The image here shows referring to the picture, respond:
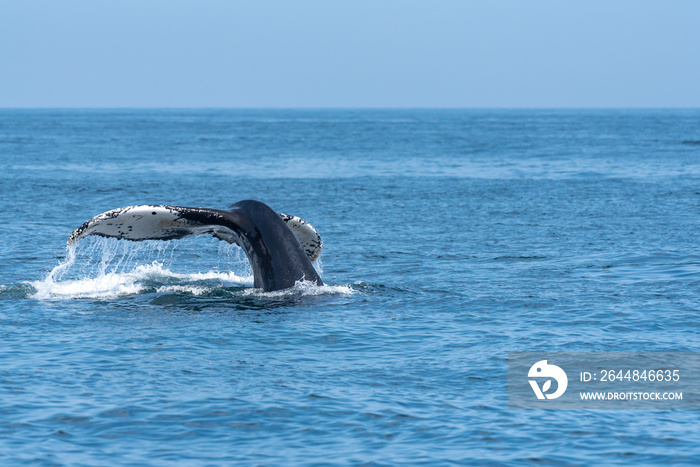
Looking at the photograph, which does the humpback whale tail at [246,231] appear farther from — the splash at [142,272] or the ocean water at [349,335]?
the splash at [142,272]

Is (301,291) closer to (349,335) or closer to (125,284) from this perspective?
(349,335)

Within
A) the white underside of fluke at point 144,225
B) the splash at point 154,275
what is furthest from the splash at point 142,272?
the white underside of fluke at point 144,225

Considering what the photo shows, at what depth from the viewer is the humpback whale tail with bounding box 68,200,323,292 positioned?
12.7m

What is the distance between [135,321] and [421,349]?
4595mm

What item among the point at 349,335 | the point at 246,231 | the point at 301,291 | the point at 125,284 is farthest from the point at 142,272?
the point at 349,335

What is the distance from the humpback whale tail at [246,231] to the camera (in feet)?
41.5

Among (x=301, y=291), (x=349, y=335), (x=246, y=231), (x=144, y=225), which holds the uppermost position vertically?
(x=144, y=225)

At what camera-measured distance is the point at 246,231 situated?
14234 millimetres

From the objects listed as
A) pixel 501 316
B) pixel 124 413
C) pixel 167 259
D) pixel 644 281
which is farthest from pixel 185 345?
pixel 644 281

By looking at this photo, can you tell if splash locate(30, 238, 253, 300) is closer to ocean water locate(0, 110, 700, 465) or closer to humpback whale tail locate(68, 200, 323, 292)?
ocean water locate(0, 110, 700, 465)

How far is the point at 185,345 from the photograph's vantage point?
12742 millimetres

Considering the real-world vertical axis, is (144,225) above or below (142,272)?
above

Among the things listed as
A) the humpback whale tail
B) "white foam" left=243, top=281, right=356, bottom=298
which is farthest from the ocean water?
the humpback whale tail

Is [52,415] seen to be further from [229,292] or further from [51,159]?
[51,159]
